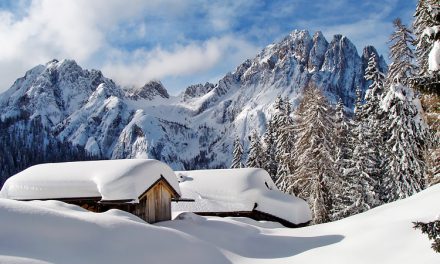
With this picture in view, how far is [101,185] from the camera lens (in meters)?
20.5

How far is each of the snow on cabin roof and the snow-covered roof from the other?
8.57 metres

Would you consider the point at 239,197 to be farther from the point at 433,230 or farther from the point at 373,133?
the point at 433,230

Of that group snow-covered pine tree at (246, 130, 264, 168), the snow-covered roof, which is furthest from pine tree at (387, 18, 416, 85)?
snow-covered pine tree at (246, 130, 264, 168)

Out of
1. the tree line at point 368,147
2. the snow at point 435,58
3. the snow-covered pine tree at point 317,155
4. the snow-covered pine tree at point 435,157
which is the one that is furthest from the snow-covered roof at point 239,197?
the snow at point 435,58

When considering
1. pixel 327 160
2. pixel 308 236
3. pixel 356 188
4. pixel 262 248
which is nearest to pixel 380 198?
pixel 356 188

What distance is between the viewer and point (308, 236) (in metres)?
17.8

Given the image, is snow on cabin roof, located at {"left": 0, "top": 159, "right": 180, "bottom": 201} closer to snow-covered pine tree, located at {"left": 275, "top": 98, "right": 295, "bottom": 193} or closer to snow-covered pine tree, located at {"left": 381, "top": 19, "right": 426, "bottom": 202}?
snow-covered pine tree, located at {"left": 381, "top": 19, "right": 426, "bottom": 202}

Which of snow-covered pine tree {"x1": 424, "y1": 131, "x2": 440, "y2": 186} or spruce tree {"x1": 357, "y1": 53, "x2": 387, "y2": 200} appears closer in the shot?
snow-covered pine tree {"x1": 424, "y1": 131, "x2": 440, "y2": 186}

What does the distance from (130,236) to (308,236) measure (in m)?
8.46

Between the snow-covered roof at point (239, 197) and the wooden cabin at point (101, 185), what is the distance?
772 centimetres

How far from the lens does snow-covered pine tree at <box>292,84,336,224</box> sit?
3338cm

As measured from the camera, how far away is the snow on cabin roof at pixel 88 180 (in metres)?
20.3

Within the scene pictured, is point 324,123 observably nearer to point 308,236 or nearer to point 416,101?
point 416,101

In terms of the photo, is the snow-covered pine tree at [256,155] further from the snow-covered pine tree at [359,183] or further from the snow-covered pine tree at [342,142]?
the snow-covered pine tree at [359,183]
